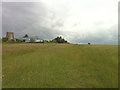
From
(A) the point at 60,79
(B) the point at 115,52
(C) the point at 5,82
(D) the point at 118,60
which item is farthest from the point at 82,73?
(C) the point at 5,82

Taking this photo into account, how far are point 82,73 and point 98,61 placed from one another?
0.67 meters

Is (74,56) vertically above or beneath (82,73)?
above

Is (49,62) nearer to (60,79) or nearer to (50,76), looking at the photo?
(50,76)

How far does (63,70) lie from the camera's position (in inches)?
77.5

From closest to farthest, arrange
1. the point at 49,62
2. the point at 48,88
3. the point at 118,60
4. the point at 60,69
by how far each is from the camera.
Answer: the point at 48,88, the point at 118,60, the point at 60,69, the point at 49,62

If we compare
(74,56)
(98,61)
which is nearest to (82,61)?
(74,56)

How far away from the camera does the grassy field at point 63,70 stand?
1.58m

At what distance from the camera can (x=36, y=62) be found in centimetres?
229

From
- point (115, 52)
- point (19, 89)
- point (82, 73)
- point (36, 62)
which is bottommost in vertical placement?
point (19, 89)

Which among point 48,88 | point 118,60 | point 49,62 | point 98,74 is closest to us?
point 48,88

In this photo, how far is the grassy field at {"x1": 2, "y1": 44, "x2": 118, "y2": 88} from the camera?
1576 millimetres

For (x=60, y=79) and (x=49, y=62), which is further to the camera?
(x=49, y=62)

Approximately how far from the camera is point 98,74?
1698 mm

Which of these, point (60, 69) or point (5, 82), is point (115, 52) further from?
point (5, 82)
